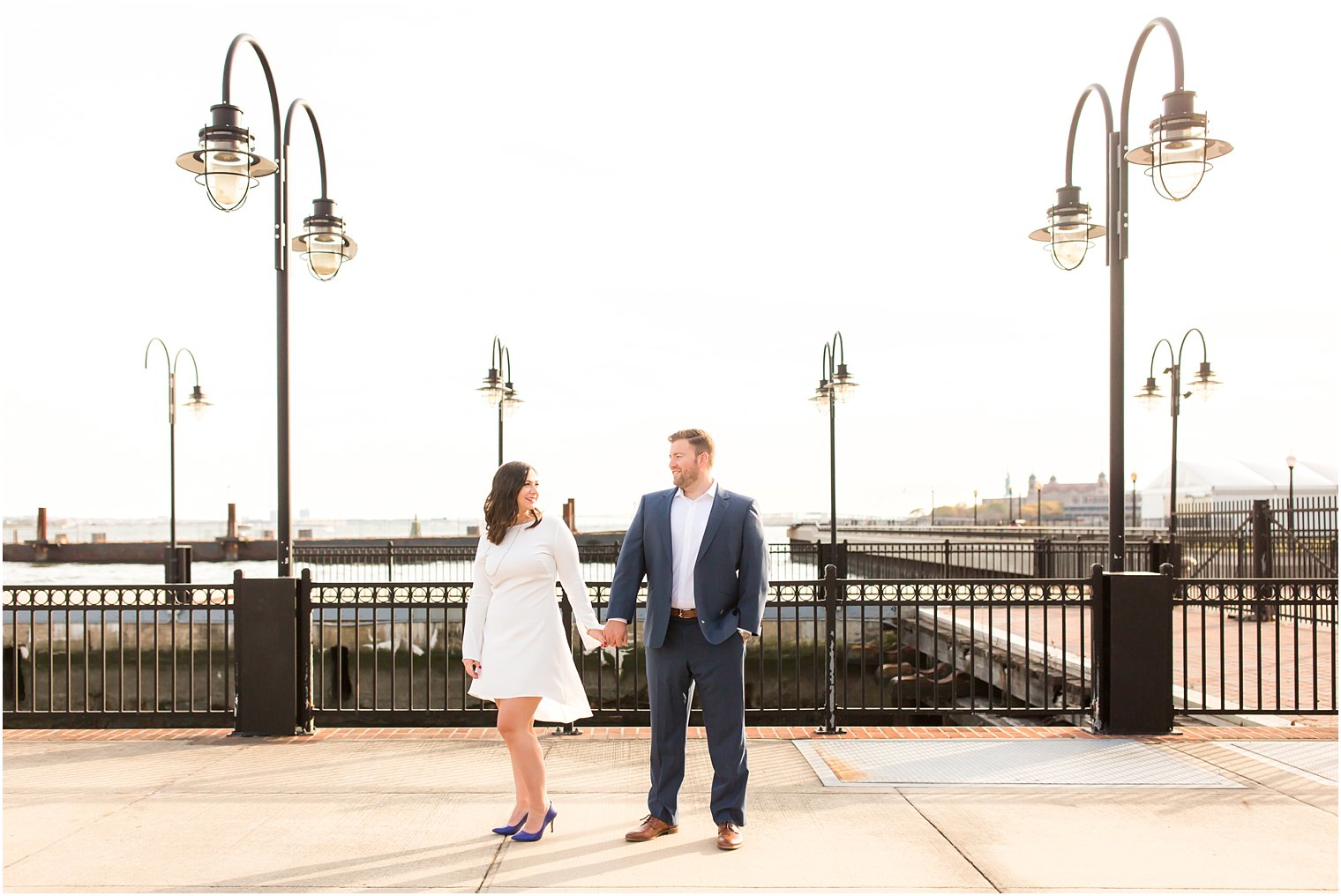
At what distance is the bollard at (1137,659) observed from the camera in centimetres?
756

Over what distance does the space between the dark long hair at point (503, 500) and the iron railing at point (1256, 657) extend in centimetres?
516

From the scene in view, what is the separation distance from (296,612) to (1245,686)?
9.43m

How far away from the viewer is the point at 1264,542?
62.0ft

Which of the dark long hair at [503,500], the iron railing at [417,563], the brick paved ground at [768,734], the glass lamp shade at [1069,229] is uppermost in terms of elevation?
the glass lamp shade at [1069,229]

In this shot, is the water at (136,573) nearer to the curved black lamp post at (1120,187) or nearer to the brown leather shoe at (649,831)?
the curved black lamp post at (1120,187)

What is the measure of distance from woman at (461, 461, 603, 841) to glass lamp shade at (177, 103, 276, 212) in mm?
3790

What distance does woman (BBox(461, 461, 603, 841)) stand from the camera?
5.13m

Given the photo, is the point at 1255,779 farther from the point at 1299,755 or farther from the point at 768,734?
the point at 768,734

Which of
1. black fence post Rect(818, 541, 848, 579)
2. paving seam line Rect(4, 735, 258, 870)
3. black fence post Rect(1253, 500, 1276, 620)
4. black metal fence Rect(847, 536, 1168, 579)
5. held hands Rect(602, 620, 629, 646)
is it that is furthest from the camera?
black fence post Rect(818, 541, 848, 579)

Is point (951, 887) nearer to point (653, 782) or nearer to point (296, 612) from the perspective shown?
point (653, 782)

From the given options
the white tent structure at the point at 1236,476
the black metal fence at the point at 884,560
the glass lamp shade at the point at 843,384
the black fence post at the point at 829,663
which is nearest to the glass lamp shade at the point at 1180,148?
the black fence post at the point at 829,663

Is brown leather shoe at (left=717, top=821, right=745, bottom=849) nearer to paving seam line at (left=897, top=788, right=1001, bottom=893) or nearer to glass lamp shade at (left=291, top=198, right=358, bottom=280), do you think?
paving seam line at (left=897, top=788, right=1001, bottom=893)

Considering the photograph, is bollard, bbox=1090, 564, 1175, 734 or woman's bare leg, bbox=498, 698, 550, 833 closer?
woman's bare leg, bbox=498, 698, 550, 833

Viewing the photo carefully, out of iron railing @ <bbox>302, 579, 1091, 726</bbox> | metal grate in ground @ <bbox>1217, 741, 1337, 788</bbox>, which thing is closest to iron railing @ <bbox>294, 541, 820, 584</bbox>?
iron railing @ <bbox>302, 579, 1091, 726</bbox>
